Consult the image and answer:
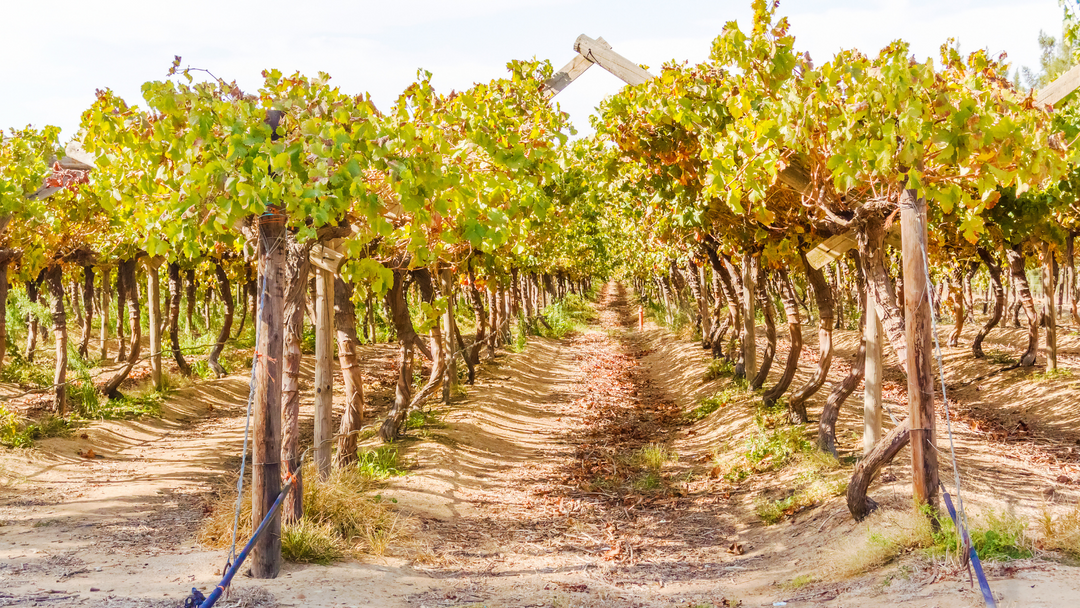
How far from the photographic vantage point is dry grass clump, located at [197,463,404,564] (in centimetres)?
522

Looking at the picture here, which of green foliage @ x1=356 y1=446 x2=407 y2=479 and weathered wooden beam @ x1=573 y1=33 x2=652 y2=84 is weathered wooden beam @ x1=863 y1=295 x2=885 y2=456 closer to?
weathered wooden beam @ x1=573 y1=33 x2=652 y2=84

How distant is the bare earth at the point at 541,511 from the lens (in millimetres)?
4656

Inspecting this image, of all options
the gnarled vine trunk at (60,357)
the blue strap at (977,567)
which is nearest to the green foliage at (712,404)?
the blue strap at (977,567)

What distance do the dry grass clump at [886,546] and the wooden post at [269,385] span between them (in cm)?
375

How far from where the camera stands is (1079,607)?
11.6 ft

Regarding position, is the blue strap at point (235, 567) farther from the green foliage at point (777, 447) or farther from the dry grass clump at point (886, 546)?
the green foliage at point (777, 447)

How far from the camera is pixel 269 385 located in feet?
16.3

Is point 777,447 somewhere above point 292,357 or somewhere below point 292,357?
below

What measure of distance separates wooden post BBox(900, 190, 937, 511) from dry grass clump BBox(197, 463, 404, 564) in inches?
154

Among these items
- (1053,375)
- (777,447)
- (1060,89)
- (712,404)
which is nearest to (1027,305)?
(1053,375)

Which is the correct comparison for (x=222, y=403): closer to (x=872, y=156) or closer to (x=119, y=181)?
→ (x=119, y=181)

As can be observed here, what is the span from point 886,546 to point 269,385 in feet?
13.7

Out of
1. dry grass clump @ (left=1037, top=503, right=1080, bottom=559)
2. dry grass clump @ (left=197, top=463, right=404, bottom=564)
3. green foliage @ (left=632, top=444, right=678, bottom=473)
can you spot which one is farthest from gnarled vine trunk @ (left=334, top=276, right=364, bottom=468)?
dry grass clump @ (left=1037, top=503, right=1080, bottom=559)

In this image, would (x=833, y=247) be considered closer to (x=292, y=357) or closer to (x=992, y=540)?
(x=992, y=540)
